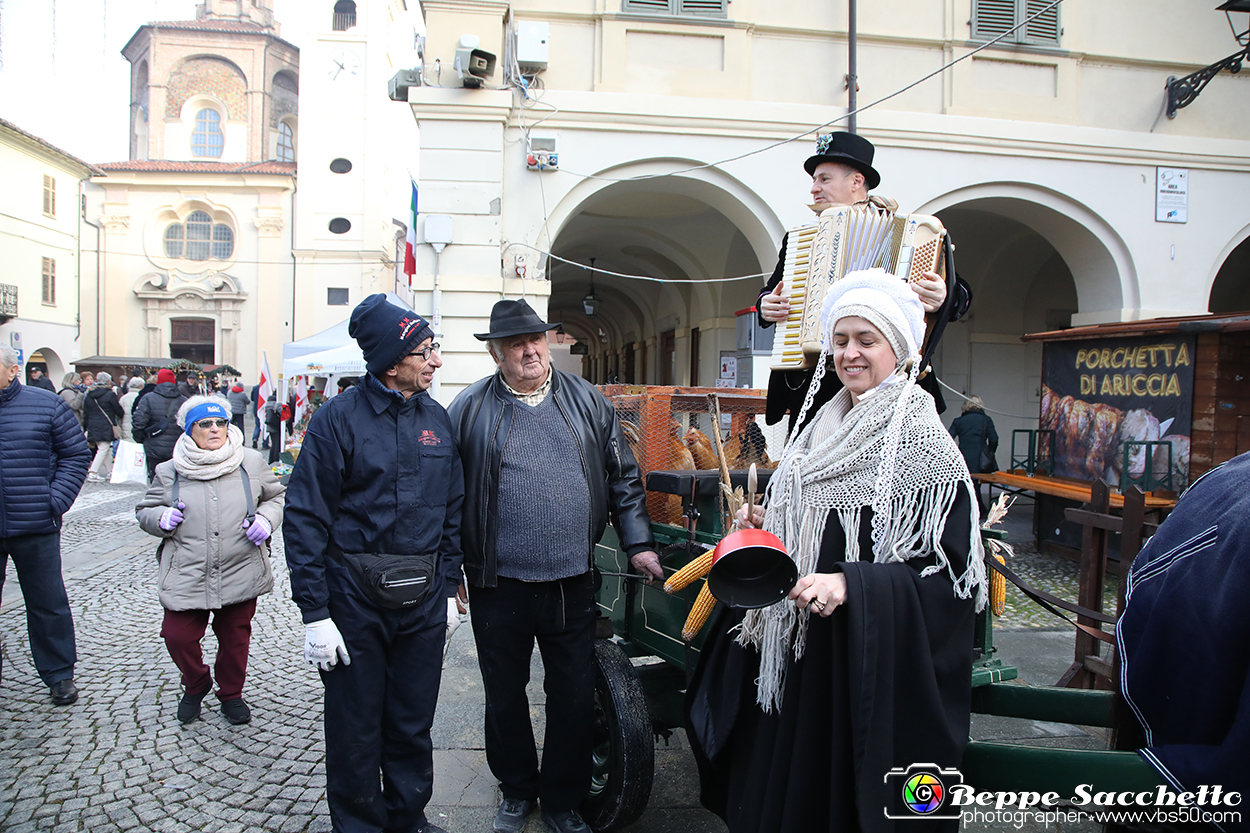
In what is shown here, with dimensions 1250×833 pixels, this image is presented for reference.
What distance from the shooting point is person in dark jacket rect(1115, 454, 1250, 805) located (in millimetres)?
1272

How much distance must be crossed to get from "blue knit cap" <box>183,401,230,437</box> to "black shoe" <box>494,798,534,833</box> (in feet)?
7.79

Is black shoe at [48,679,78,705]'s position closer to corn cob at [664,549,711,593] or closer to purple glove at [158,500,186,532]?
purple glove at [158,500,186,532]

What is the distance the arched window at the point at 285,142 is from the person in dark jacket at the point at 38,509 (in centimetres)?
3648

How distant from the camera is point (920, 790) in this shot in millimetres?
1711

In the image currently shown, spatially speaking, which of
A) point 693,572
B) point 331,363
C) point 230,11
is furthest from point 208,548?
point 230,11

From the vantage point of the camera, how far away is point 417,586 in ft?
8.70

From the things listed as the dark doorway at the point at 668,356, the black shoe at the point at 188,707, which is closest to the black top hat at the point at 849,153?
the black shoe at the point at 188,707

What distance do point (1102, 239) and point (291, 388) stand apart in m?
18.1

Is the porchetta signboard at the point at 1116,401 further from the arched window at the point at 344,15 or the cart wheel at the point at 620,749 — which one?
the arched window at the point at 344,15

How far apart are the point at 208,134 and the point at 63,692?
3748cm

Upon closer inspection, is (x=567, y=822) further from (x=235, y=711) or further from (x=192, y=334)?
(x=192, y=334)

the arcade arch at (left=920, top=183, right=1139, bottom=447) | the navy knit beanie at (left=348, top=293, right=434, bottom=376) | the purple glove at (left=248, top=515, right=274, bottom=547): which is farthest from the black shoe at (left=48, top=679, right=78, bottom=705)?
the arcade arch at (left=920, top=183, right=1139, bottom=447)

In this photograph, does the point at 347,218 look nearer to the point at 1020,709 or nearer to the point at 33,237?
the point at 33,237

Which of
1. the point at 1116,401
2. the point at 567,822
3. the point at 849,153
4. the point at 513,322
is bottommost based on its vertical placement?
the point at 567,822
